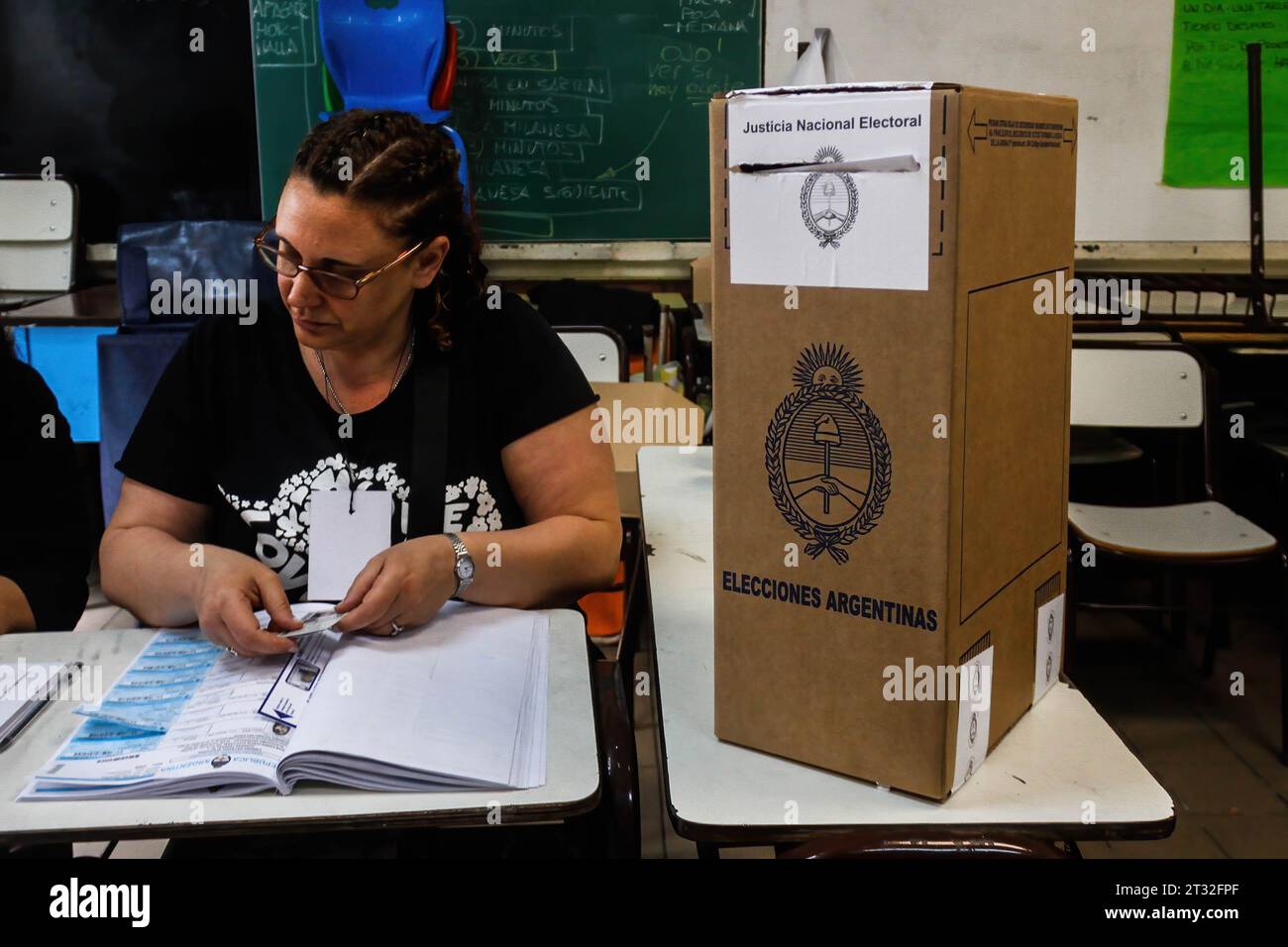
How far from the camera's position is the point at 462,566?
1.27 metres

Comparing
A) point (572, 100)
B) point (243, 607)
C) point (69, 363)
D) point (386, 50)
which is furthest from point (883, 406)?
point (572, 100)

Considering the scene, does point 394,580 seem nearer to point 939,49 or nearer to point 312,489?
point 312,489

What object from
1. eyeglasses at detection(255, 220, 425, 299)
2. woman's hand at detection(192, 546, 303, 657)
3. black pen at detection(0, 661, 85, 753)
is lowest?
black pen at detection(0, 661, 85, 753)

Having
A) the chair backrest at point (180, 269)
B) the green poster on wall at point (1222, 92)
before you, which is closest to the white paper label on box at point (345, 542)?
the chair backrest at point (180, 269)

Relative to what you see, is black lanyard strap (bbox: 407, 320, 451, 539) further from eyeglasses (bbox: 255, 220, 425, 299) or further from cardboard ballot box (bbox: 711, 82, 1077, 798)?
cardboard ballot box (bbox: 711, 82, 1077, 798)

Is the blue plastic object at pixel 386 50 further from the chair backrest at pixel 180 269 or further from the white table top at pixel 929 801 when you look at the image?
the white table top at pixel 929 801

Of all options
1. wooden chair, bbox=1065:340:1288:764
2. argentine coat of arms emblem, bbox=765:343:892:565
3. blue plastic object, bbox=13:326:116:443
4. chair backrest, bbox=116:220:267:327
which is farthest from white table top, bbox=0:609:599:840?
blue plastic object, bbox=13:326:116:443

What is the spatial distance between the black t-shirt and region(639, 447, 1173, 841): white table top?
419 mm

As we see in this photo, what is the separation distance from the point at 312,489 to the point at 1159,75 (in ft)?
11.7

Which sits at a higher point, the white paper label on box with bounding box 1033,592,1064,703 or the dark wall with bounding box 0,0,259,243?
the dark wall with bounding box 0,0,259,243

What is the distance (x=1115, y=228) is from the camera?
399 cm

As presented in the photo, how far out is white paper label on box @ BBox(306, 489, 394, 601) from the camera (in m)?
1.32

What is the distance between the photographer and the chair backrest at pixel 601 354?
8.96ft

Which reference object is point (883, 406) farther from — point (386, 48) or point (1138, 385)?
point (386, 48)
